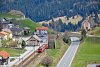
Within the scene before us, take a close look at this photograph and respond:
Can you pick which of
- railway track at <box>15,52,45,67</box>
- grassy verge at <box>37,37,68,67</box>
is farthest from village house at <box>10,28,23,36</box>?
railway track at <box>15,52,45,67</box>

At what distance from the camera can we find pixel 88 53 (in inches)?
2382

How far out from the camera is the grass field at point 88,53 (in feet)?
172

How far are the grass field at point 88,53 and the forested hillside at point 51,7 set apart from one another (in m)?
60.9

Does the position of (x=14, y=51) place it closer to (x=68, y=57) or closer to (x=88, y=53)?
(x=68, y=57)

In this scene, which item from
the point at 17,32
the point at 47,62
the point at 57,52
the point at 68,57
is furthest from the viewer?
the point at 17,32

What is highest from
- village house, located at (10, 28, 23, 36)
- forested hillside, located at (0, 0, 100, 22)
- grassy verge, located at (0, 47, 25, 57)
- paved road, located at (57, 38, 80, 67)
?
forested hillside, located at (0, 0, 100, 22)

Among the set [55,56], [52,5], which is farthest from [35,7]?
[55,56]

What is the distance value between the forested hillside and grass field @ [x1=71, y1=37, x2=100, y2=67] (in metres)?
60.9

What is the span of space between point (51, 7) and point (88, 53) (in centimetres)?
8751

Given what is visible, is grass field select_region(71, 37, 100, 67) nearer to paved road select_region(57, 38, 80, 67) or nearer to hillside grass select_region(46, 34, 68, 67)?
paved road select_region(57, 38, 80, 67)

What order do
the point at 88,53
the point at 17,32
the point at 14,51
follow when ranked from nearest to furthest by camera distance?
the point at 14,51, the point at 88,53, the point at 17,32

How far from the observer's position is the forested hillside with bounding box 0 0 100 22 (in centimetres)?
13775

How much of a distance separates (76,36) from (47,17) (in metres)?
45.8

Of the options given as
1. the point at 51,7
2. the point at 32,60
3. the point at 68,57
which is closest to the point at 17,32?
the point at 68,57
